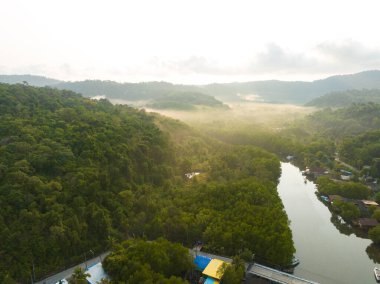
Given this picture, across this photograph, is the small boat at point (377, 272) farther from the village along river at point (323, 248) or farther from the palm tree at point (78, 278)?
the palm tree at point (78, 278)

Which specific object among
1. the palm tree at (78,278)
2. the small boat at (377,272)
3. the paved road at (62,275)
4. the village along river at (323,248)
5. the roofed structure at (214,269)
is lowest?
the village along river at (323,248)

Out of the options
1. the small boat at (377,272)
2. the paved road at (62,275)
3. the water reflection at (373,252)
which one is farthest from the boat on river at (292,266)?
the paved road at (62,275)

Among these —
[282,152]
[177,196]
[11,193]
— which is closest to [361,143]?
[282,152]

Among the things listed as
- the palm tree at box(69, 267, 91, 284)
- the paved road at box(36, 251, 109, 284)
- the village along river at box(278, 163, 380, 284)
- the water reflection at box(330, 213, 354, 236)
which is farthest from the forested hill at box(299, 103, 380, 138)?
the palm tree at box(69, 267, 91, 284)

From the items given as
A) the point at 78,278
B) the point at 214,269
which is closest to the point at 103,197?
the point at 78,278

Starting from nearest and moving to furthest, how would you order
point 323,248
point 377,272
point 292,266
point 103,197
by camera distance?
point 377,272
point 292,266
point 323,248
point 103,197

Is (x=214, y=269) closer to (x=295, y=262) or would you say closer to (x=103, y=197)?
(x=295, y=262)
